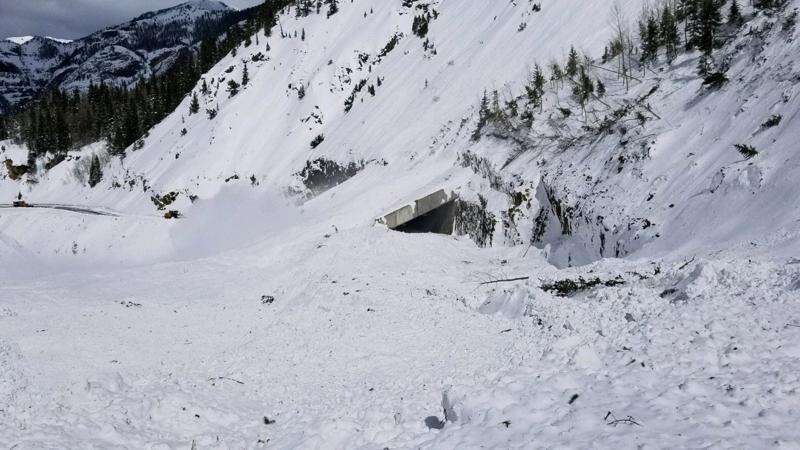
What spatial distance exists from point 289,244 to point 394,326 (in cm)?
1030

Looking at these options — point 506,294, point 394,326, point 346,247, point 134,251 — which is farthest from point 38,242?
point 506,294

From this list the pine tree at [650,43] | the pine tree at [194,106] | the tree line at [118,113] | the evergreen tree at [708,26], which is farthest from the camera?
the tree line at [118,113]

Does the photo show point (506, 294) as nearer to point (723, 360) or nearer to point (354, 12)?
point (723, 360)

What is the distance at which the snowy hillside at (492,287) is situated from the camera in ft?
23.2

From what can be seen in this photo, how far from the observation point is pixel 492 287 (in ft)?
49.7

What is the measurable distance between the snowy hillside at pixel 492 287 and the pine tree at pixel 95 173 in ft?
104

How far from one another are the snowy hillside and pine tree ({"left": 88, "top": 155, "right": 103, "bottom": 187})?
3176cm

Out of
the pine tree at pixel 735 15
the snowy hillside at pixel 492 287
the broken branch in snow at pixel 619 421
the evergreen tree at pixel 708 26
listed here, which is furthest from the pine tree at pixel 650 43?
the broken branch in snow at pixel 619 421

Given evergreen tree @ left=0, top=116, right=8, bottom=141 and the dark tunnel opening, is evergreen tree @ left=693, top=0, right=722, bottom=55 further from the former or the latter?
evergreen tree @ left=0, top=116, right=8, bottom=141

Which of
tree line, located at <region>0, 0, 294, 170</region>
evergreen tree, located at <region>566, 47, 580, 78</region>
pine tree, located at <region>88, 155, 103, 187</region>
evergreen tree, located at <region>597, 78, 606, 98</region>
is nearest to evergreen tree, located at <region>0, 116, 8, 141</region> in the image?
tree line, located at <region>0, 0, 294, 170</region>

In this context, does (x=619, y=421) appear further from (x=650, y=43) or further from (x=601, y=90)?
(x=650, y=43)

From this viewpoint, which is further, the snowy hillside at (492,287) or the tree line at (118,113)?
the tree line at (118,113)

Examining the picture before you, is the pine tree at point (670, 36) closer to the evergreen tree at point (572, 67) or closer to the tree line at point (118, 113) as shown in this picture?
the evergreen tree at point (572, 67)

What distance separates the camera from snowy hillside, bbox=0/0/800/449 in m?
7.07
